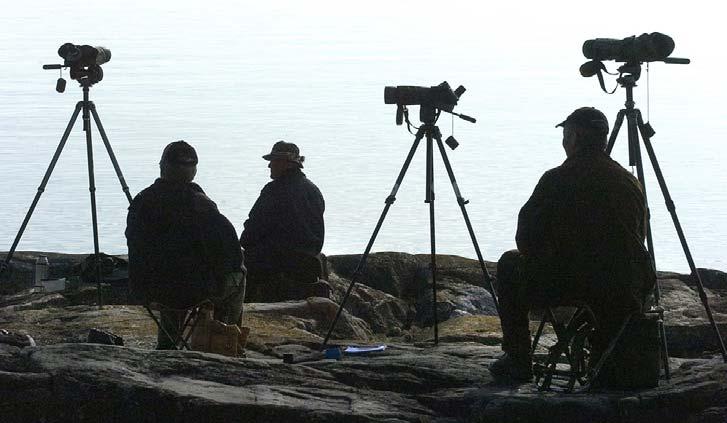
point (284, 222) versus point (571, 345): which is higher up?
point (284, 222)

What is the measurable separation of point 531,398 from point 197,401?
1370 mm

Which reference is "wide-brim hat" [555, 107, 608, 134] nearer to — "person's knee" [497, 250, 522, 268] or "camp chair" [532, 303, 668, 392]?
"person's knee" [497, 250, 522, 268]

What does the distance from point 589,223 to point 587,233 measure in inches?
1.7

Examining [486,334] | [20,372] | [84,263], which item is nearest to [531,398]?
[20,372]

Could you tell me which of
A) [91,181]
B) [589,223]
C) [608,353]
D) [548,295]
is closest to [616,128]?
[589,223]

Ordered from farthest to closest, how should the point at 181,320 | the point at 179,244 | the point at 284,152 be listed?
the point at 284,152 < the point at 181,320 < the point at 179,244

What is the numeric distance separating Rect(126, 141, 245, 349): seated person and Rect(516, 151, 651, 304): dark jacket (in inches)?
70.3

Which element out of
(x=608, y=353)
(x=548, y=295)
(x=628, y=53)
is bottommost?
(x=608, y=353)

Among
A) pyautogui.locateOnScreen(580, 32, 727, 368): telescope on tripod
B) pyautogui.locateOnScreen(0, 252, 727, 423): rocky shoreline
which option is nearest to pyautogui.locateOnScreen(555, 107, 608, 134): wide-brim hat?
pyautogui.locateOnScreen(580, 32, 727, 368): telescope on tripod

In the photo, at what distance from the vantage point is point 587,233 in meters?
6.42

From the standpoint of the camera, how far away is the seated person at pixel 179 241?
7.52m

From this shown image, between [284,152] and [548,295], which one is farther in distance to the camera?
[284,152]

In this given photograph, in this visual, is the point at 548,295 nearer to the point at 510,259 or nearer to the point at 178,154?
the point at 510,259

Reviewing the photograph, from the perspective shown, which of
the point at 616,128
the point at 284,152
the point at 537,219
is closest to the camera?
the point at 537,219
